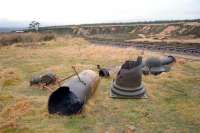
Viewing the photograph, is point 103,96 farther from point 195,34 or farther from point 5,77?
point 195,34

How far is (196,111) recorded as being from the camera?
14.5 m

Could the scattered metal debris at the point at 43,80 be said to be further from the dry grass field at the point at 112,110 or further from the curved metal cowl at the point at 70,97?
the curved metal cowl at the point at 70,97

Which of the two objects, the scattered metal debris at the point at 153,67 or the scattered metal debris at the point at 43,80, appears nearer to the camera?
the scattered metal debris at the point at 43,80

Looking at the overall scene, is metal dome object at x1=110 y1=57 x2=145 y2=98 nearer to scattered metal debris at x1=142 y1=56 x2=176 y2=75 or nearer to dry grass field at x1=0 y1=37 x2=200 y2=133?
dry grass field at x1=0 y1=37 x2=200 y2=133

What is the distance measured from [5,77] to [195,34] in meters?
51.4

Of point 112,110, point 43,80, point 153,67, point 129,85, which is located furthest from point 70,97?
point 153,67

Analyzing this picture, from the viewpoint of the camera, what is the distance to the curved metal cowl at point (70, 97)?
1379 centimetres

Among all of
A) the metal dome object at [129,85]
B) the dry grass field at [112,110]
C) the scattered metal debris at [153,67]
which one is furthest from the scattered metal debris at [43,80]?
the scattered metal debris at [153,67]

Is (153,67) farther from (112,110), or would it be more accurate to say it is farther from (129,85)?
(112,110)

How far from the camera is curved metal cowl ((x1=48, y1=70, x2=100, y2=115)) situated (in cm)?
1379

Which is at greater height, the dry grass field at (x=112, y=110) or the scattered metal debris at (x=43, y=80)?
the scattered metal debris at (x=43, y=80)

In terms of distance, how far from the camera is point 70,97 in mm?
14234

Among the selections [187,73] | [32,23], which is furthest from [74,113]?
[32,23]

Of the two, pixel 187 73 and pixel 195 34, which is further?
pixel 195 34
